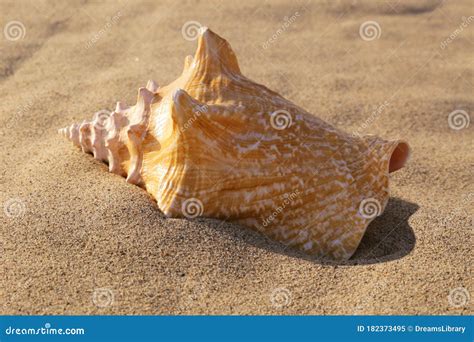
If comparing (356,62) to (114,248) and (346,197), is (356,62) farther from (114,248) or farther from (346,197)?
(114,248)

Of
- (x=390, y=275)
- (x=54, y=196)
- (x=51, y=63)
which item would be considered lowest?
(x=51, y=63)

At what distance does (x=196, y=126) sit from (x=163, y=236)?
0.66 meters

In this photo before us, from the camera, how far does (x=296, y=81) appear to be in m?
6.36

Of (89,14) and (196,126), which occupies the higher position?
(196,126)

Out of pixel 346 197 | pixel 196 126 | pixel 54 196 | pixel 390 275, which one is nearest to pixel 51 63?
pixel 54 196

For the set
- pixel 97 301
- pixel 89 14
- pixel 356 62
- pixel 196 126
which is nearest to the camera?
pixel 97 301

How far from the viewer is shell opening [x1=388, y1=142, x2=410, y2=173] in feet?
13.9
